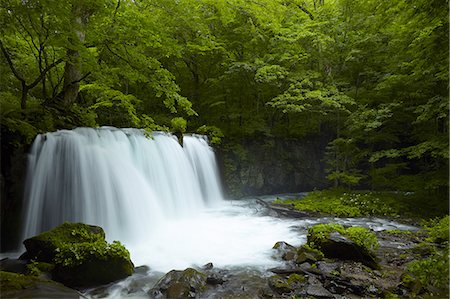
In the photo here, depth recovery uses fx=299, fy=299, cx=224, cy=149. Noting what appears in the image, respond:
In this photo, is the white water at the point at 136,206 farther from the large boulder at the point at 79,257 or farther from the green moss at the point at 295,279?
the green moss at the point at 295,279

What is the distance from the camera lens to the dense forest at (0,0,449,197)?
698 cm

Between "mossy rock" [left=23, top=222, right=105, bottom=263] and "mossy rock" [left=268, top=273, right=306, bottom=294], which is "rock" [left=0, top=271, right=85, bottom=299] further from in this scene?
"mossy rock" [left=268, top=273, right=306, bottom=294]

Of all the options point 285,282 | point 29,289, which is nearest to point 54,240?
point 29,289

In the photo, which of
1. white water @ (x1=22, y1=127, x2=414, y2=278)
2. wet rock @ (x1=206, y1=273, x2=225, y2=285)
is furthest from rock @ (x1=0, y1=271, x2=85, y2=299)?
white water @ (x1=22, y1=127, x2=414, y2=278)

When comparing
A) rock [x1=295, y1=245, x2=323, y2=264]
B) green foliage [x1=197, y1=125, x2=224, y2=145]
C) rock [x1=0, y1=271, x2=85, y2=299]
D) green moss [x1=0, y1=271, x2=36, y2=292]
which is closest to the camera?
rock [x1=0, y1=271, x2=85, y2=299]

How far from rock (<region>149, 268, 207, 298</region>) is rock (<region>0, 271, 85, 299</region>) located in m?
1.32

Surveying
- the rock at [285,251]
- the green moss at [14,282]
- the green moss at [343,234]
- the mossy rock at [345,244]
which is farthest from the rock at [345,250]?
the green moss at [14,282]

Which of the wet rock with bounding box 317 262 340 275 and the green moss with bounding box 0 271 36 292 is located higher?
the green moss with bounding box 0 271 36 292

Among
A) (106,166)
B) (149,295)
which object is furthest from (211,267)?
(106,166)

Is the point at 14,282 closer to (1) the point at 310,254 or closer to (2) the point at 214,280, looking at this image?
(2) the point at 214,280

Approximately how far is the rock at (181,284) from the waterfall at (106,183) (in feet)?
9.78

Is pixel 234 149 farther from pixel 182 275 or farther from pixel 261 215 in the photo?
pixel 182 275

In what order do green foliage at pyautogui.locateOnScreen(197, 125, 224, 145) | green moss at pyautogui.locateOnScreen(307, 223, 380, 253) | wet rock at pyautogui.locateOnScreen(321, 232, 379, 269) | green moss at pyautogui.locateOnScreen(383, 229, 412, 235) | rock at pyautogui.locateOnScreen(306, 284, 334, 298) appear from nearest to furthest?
rock at pyautogui.locateOnScreen(306, 284, 334, 298)
wet rock at pyautogui.locateOnScreen(321, 232, 379, 269)
green moss at pyautogui.locateOnScreen(307, 223, 380, 253)
green moss at pyautogui.locateOnScreen(383, 229, 412, 235)
green foliage at pyautogui.locateOnScreen(197, 125, 224, 145)

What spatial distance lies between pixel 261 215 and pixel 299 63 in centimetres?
879
